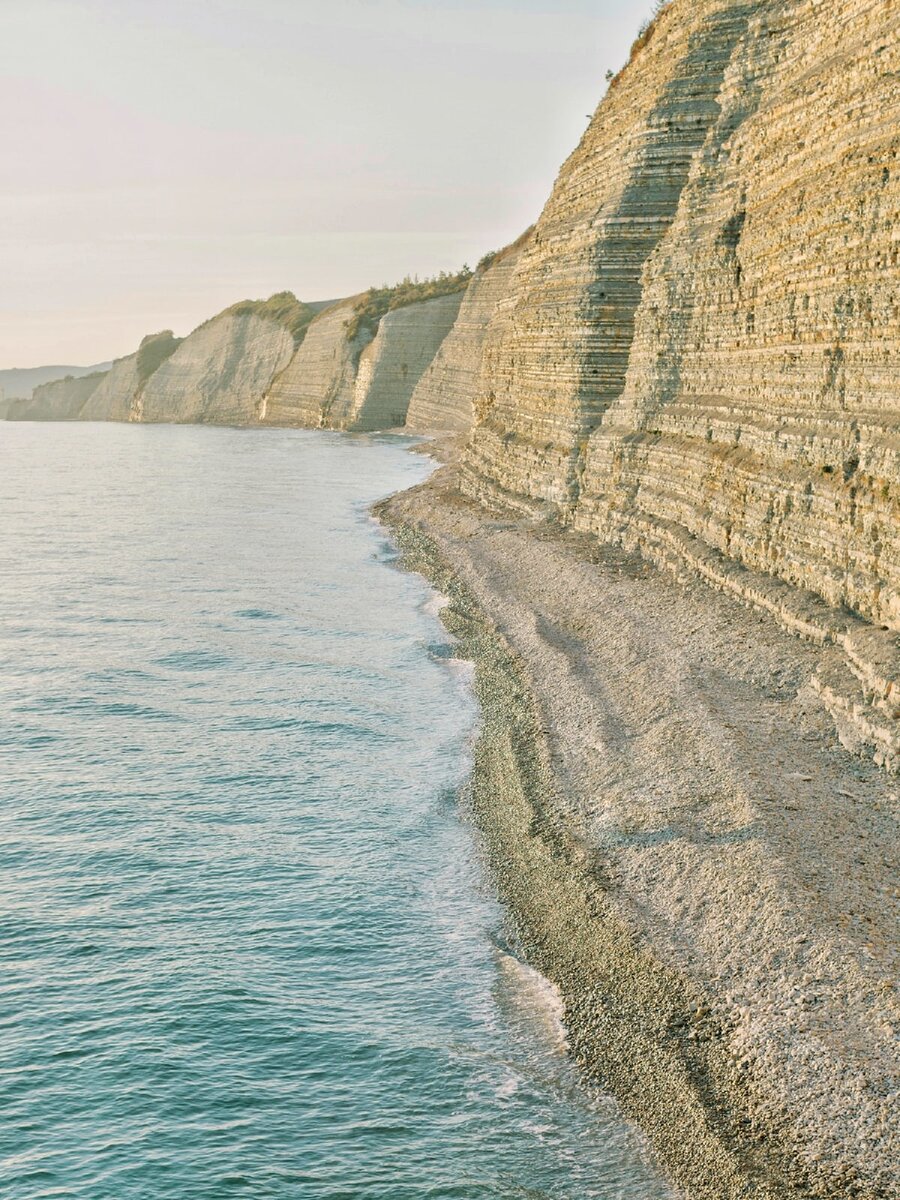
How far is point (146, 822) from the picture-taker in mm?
14602

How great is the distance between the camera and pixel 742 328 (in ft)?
75.3

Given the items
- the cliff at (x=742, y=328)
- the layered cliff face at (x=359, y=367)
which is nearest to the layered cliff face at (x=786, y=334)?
the cliff at (x=742, y=328)

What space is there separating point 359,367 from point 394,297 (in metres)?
9.63

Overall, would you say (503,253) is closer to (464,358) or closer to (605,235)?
(464,358)

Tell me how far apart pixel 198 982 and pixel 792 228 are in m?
16.4

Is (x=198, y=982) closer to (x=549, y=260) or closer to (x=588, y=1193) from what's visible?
(x=588, y=1193)

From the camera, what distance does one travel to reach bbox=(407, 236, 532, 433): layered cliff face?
76062 millimetres

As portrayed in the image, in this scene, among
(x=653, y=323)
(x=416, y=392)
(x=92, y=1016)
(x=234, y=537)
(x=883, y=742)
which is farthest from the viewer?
(x=416, y=392)

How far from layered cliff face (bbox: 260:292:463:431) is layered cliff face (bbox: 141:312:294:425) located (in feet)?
32.5

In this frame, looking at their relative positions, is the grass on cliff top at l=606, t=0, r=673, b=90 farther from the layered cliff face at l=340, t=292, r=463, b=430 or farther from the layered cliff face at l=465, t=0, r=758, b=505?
the layered cliff face at l=340, t=292, r=463, b=430

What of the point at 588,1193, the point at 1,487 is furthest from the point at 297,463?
the point at 588,1193

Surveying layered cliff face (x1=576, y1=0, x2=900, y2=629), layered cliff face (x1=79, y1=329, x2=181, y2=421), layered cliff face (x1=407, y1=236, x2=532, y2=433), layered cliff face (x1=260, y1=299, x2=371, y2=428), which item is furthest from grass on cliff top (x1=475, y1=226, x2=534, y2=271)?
layered cliff face (x1=79, y1=329, x2=181, y2=421)

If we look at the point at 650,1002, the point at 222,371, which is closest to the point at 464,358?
the point at 222,371

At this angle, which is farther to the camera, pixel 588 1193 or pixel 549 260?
pixel 549 260
